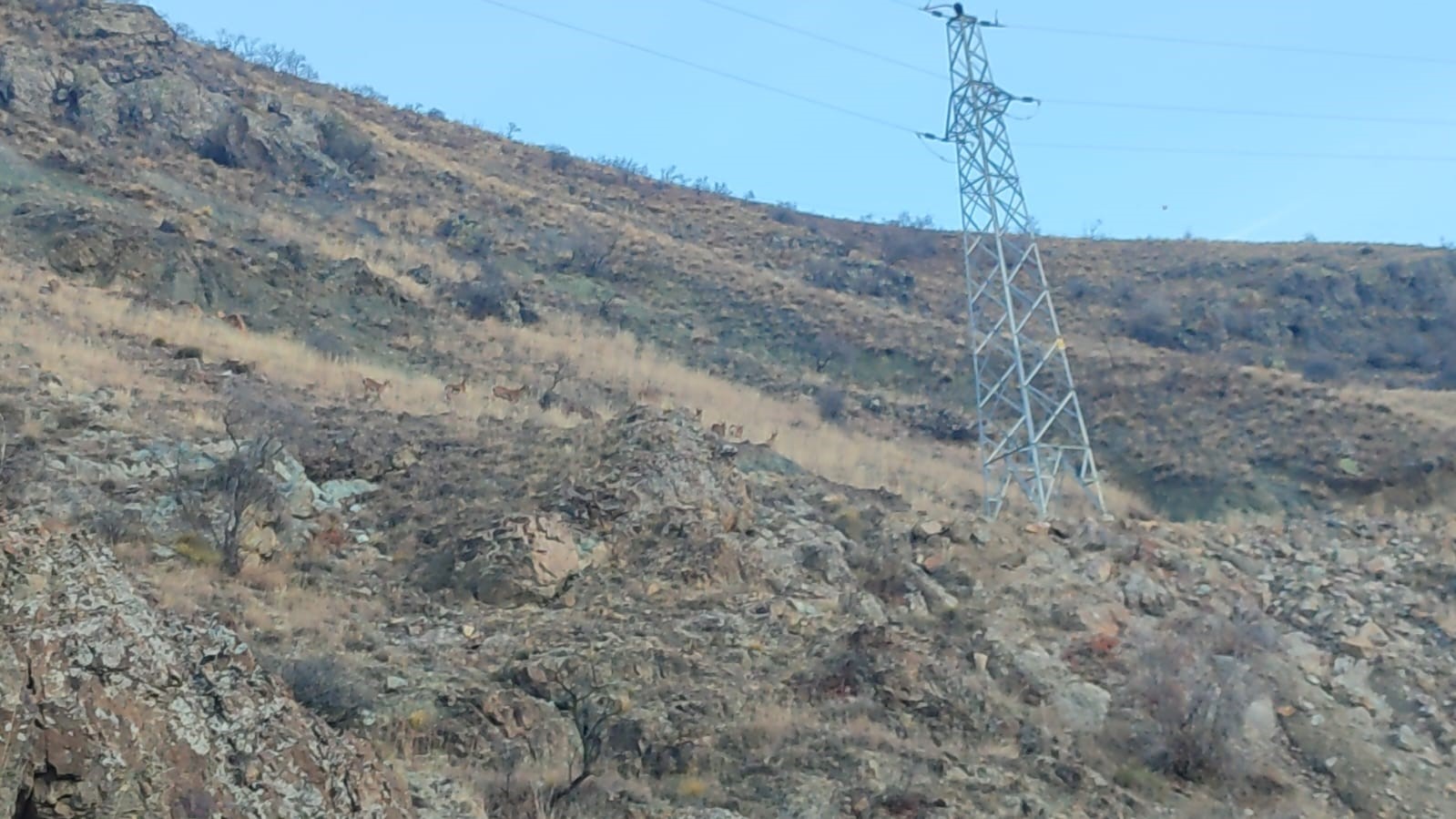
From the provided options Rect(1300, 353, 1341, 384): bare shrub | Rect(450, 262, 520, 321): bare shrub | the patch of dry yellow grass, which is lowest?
the patch of dry yellow grass

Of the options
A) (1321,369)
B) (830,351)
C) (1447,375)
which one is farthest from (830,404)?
(1447,375)

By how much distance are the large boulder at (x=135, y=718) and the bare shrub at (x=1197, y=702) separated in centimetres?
716

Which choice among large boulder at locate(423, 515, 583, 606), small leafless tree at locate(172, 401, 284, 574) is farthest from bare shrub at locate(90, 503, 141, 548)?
large boulder at locate(423, 515, 583, 606)

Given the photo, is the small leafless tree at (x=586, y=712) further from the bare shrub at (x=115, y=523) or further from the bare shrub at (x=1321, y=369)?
the bare shrub at (x=1321, y=369)

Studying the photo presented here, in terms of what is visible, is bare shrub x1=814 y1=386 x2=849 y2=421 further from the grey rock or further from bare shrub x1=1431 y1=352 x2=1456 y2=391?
bare shrub x1=1431 y1=352 x2=1456 y2=391

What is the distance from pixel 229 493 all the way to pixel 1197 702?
30.3 ft

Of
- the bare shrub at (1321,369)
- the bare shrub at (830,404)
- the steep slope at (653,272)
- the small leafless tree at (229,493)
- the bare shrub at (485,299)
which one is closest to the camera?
the small leafless tree at (229,493)

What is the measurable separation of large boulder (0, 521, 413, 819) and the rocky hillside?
18mm

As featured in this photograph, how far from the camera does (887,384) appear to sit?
35031mm

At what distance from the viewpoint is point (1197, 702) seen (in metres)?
11.2

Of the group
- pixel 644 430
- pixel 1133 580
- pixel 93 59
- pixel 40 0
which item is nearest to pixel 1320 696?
pixel 1133 580

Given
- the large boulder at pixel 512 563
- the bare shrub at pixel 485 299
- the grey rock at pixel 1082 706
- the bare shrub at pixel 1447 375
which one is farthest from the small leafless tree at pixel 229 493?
the bare shrub at pixel 1447 375

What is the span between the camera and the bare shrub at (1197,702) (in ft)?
35.7

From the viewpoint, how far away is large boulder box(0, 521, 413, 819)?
16.4ft
